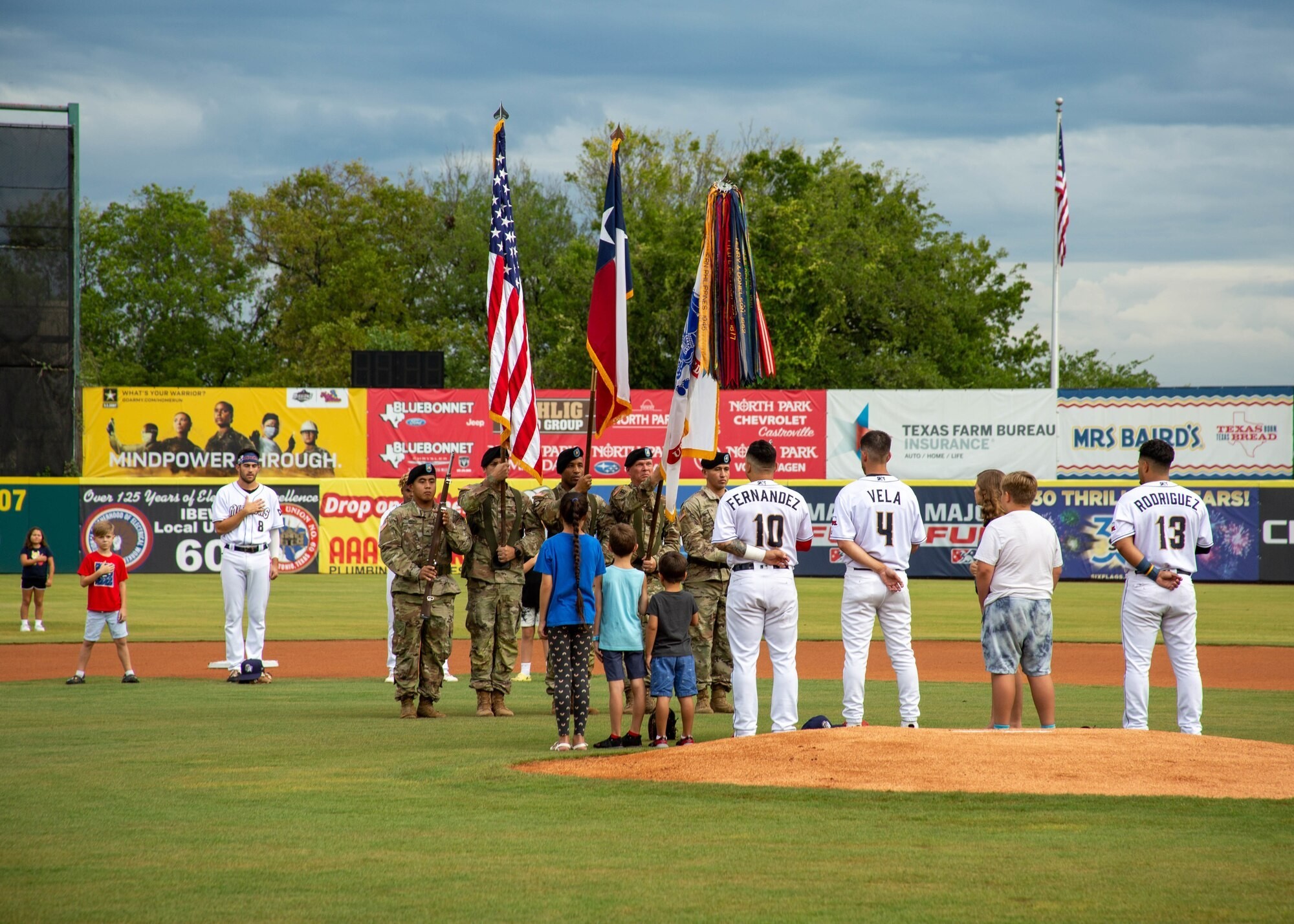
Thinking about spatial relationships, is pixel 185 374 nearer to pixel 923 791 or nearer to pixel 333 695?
pixel 333 695

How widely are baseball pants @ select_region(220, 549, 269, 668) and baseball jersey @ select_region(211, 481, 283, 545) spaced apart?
0.14 metres

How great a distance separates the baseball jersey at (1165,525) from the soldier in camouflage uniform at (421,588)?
16.8ft

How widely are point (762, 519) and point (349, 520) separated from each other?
2692cm

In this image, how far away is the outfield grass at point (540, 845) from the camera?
5.24 meters

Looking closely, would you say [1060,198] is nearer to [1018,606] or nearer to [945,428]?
[945,428]

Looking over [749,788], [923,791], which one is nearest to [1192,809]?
[923,791]

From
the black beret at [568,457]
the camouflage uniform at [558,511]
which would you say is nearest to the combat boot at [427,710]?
the camouflage uniform at [558,511]

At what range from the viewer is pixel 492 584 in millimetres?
11141

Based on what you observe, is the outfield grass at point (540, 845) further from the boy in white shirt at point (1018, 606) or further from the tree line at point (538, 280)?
the tree line at point (538, 280)

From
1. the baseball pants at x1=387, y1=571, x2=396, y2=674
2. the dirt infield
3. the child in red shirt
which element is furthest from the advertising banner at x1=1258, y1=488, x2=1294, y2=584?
the child in red shirt

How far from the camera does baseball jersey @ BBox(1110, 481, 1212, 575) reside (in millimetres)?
9367

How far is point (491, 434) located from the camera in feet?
123

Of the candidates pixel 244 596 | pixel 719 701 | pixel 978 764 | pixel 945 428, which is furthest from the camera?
pixel 945 428

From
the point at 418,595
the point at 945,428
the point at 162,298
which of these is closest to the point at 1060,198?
the point at 945,428
